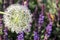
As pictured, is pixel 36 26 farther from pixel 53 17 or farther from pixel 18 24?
pixel 18 24

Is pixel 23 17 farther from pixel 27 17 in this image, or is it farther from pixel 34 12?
pixel 34 12

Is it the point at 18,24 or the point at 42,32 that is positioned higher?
the point at 18,24

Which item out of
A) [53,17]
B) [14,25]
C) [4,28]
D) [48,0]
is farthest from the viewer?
[48,0]

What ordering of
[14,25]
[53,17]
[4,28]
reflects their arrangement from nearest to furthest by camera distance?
[14,25] → [4,28] → [53,17]

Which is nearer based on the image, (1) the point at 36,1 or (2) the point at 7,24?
(2) the point at 7,24

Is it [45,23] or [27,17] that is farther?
[45,23]

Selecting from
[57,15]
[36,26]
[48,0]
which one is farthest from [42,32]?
[48,0]

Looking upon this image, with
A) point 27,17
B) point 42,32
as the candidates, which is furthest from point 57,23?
point 27,17

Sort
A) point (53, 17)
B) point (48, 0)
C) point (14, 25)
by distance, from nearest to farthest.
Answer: point (14, 25), point (53, 17), point (48, 0)

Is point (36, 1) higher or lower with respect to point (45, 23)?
higher
